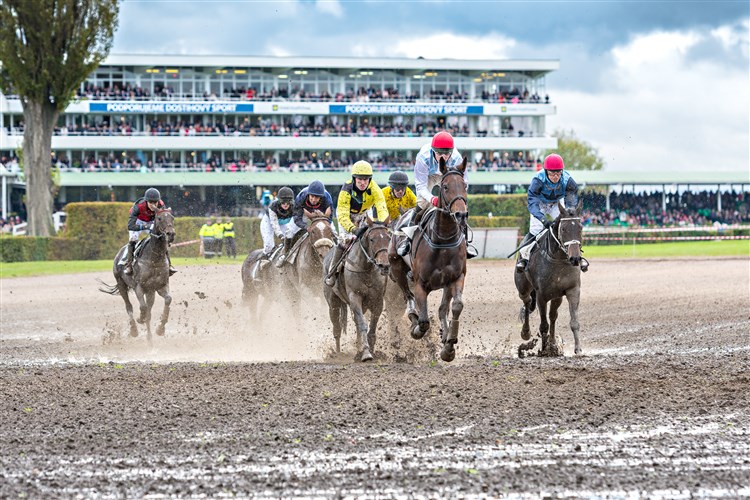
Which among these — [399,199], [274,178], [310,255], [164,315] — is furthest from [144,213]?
[274,178]

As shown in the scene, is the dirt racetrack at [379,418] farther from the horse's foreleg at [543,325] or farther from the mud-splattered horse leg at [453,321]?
the horse's foreleg at [543,325]

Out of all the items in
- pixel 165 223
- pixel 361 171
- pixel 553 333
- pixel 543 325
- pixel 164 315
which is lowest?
pixel 164 315

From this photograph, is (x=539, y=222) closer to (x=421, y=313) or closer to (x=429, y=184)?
(x=429, y=184)

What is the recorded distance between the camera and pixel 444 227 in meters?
12.1

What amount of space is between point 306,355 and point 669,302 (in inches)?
395

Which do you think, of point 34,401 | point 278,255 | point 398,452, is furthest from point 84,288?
point 398,452

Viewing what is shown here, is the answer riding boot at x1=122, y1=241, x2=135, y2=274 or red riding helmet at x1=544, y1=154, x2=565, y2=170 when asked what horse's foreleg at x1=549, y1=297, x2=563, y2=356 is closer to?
red riding helmet at x1=544, y1=154, x2=565, y2=170

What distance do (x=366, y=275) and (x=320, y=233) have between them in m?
2.18

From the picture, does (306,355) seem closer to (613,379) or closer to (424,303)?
(424,303)

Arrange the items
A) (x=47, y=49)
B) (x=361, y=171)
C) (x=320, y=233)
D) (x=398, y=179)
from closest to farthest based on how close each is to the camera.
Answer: (x=361, y=171)
(x=398, y=179)
(x=320, y=233)
(x=47, y=49)

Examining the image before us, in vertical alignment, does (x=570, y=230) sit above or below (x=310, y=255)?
above

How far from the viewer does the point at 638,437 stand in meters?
8.15

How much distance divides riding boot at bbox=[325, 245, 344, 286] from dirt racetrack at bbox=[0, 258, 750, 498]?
103 cm

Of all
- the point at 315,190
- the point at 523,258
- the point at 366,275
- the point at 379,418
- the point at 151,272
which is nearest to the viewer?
the point at 379,418
